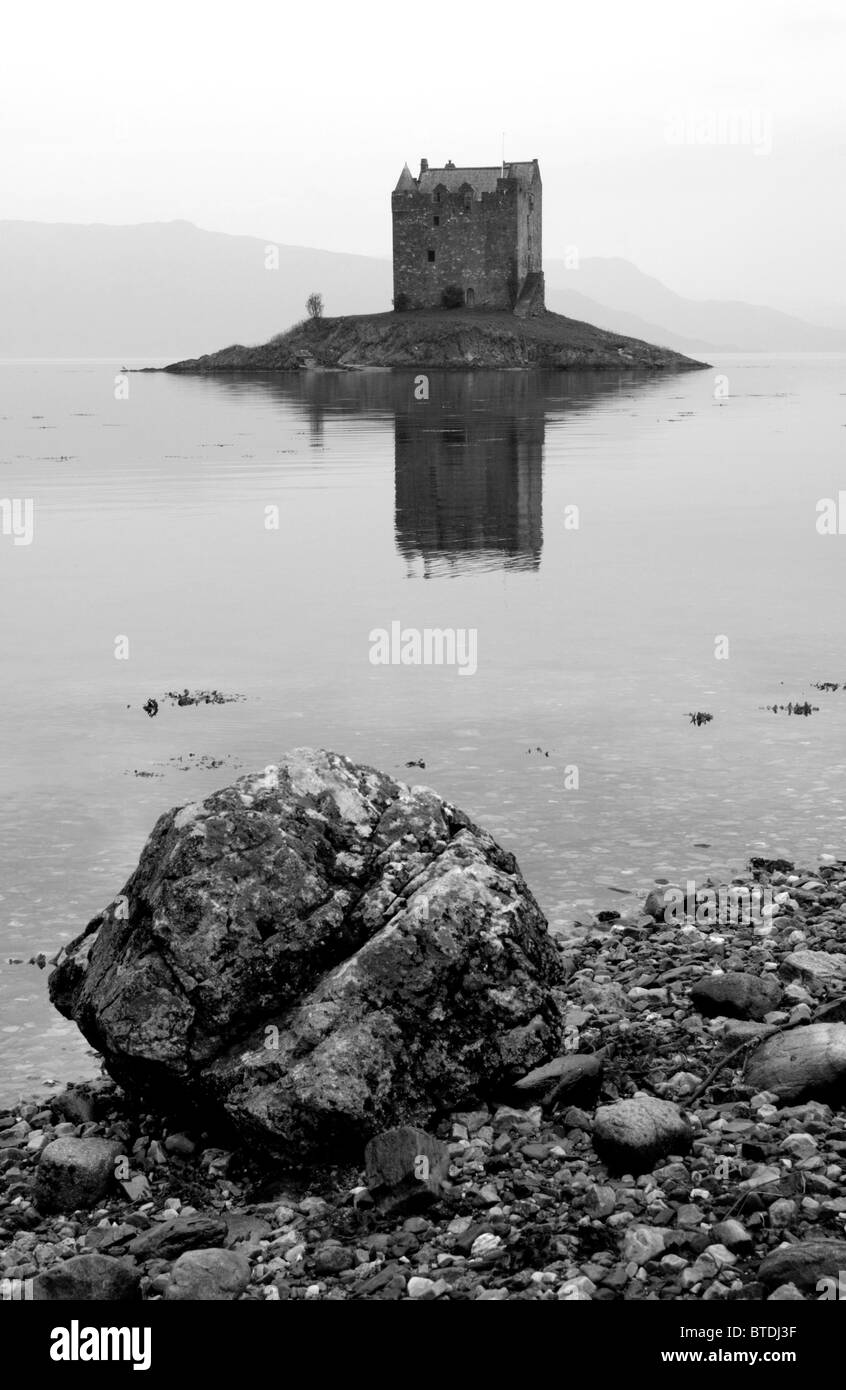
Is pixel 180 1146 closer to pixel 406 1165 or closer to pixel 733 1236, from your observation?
pixel 406 1165

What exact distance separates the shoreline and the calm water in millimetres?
1830

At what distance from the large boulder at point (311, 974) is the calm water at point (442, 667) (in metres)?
1.25

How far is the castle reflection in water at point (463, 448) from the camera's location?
36625mm

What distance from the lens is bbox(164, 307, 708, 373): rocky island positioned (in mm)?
147125

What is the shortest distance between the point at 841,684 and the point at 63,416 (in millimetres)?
77300

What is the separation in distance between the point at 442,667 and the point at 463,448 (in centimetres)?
3747

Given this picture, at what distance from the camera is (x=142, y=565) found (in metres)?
34.8

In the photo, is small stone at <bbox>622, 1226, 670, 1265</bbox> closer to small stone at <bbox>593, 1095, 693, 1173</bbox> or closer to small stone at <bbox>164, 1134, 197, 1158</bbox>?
small stone at <bbox>593, 1095, 693, 1173</bbox>

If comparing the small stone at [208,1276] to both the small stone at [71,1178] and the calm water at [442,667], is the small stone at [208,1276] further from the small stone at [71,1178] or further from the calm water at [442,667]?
the calm water at [442,667]
